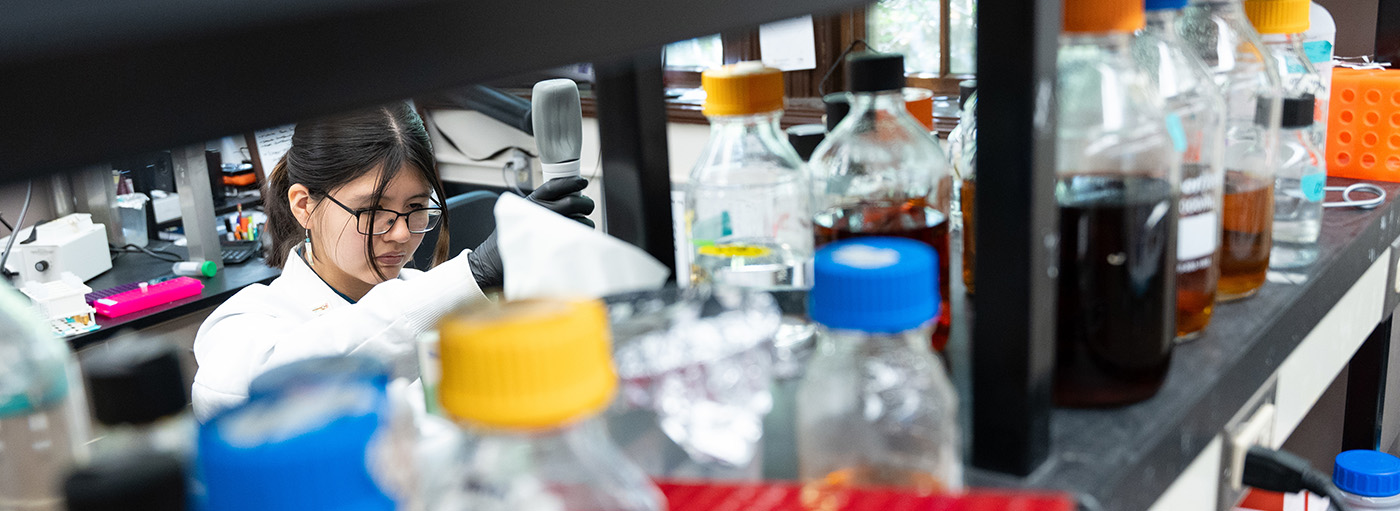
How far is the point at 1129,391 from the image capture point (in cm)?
64

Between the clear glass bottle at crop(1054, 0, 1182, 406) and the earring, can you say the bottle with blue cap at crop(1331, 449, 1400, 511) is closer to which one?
the clear glass bottle at crop(1054, 0, 1182, 406)

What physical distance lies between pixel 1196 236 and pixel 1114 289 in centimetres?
12

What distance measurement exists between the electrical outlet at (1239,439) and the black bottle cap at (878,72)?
1.16ft

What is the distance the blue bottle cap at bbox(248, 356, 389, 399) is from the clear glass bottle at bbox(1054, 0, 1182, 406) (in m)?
0.41

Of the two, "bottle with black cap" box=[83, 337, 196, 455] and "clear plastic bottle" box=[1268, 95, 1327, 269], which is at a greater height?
"bottle with black cap" box=[83, 337, 196, 455]

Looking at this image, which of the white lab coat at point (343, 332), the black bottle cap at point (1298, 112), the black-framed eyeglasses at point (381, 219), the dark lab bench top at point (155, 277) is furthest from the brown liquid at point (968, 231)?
the dark lab bench top at point (155, 277)

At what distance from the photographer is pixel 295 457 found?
10.7 inches

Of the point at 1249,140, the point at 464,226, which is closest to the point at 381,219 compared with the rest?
the point at 464,226

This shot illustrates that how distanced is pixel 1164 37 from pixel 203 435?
64 cm

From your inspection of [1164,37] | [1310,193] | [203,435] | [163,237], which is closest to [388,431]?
[203,435]

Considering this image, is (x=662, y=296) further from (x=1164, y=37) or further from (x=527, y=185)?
(x=527, y=185)

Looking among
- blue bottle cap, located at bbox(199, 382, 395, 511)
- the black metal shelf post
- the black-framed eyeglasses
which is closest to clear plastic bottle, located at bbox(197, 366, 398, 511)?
blue bottle cap, located at bbox(199, 382, 395, 511)

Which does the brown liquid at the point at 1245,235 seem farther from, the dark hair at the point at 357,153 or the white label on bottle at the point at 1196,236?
the dark hair at the point at 357,153

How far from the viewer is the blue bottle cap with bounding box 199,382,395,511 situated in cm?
27
